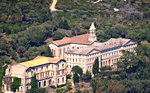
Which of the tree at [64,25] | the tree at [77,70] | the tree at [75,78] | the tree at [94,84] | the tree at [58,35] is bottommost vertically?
the tree at [94,84]

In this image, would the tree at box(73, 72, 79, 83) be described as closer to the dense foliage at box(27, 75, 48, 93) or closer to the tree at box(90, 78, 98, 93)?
the tree at box(90, 78, 98, 93)

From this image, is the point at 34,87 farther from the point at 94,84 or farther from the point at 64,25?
the point at 64,25

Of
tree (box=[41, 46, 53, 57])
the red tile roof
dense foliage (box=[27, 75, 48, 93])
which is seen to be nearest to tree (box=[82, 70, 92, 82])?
dense foliage (box=[27, 75, 48, 93])

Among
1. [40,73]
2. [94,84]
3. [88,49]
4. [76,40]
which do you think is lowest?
[94,84]

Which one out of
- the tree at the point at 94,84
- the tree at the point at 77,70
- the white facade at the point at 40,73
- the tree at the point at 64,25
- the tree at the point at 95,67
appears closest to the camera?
the white facade at the point at 40,73

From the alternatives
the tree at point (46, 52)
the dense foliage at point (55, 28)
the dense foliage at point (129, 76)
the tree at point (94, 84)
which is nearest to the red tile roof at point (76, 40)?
the tree at point (46, 52)

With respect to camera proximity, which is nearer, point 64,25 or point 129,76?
point 129,76

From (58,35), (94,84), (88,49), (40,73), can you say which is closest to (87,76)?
(94,84)

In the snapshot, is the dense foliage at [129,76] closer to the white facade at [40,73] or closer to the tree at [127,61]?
the tree at [127,61]
